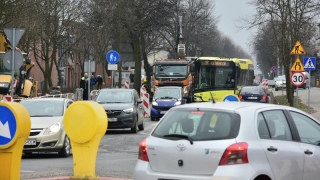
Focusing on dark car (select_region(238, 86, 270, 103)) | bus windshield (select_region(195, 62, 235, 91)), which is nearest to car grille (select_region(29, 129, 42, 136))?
dark car (select_region(238, 86, 270, 103))

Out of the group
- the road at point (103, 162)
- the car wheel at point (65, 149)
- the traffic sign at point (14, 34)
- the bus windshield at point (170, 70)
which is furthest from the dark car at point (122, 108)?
the bus windshield at point (170, 70)

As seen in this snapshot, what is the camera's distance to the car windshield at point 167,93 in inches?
1373

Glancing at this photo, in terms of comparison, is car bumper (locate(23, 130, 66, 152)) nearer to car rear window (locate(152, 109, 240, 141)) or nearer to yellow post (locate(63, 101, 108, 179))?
yellow post (locate(63, 101, 108, 179))

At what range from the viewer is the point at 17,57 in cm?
2094

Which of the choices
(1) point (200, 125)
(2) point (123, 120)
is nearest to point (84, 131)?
(1) point (200, 125)

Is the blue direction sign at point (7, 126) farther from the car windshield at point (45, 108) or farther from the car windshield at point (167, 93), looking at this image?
the car windshield at point (167, 93)

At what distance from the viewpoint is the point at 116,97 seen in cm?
2553

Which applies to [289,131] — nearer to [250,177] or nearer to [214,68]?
[250,177]

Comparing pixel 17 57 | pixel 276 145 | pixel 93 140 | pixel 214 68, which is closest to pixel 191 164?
pixel 276 145

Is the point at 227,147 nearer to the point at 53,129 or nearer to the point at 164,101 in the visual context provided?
the point at 53,129

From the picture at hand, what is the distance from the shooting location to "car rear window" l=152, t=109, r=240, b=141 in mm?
8375

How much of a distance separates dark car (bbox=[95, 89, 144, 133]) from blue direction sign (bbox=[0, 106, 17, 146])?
1393cm

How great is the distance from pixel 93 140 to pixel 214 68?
105 ft

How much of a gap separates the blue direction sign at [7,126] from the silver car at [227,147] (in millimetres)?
2297
